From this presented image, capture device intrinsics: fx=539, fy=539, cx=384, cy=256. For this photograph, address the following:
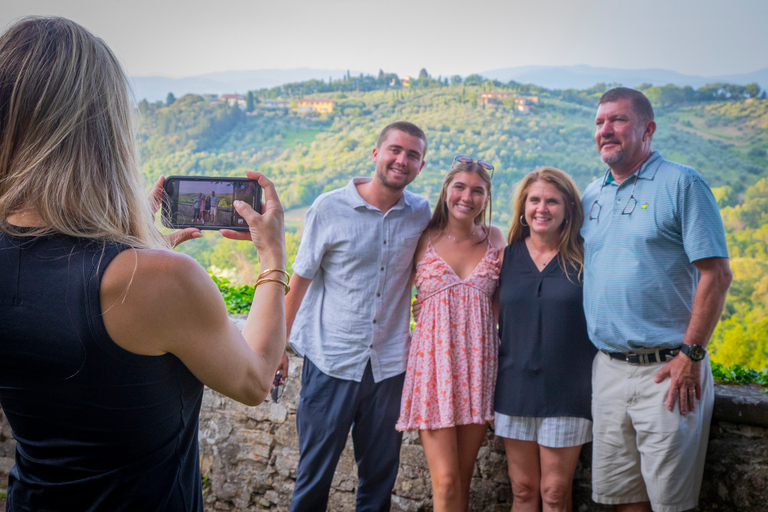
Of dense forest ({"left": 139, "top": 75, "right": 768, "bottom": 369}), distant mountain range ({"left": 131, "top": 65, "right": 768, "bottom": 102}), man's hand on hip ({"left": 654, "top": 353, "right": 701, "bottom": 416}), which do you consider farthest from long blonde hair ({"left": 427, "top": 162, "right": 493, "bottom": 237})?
distant mountain range ({"left": 131, "top": 65, "right": 768, "bottom": 102})

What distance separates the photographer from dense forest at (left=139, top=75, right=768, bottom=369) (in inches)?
350

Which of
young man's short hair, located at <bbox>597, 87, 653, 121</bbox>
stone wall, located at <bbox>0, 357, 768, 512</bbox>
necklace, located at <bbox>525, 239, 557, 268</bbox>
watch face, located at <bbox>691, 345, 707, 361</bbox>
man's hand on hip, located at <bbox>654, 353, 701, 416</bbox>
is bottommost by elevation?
stone wall, located at <bbox>0, 357, 768, 512</bbox>

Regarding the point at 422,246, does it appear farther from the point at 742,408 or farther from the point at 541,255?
the point at 742,408

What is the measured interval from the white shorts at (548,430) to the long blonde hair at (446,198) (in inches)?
34.1

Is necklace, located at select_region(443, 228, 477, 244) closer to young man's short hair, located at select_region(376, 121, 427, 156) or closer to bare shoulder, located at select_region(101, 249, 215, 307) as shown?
young man's short hair, located at select_region(376, 121, 427, 156)

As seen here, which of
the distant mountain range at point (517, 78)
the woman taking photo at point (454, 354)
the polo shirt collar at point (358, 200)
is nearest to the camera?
the woman taking photo at point (454, 354)

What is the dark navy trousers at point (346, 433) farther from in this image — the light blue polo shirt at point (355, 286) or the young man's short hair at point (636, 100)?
the young man's short hair at point (636, 100)

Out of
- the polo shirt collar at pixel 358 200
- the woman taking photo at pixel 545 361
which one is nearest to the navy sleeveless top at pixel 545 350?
the woman taking photo at pixel 545 361

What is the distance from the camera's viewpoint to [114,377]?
80 cm

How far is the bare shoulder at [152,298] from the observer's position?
0.76 metres

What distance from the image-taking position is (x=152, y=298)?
777 millimetres

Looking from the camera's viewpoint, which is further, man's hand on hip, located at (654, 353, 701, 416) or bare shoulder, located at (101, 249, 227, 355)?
man's hand on hip, located at (654, 353, 701, 416)

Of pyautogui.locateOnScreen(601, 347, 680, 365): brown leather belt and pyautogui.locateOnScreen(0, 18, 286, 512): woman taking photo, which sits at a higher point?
pyautogui.locateOnScreen(0, 18, 286, 512): woman taking photo

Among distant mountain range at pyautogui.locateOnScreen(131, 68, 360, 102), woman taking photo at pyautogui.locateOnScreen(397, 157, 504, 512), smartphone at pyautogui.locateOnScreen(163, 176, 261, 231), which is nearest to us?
smartphone at pyautogui.locateOnScreen(163, 176, 261, 231)
